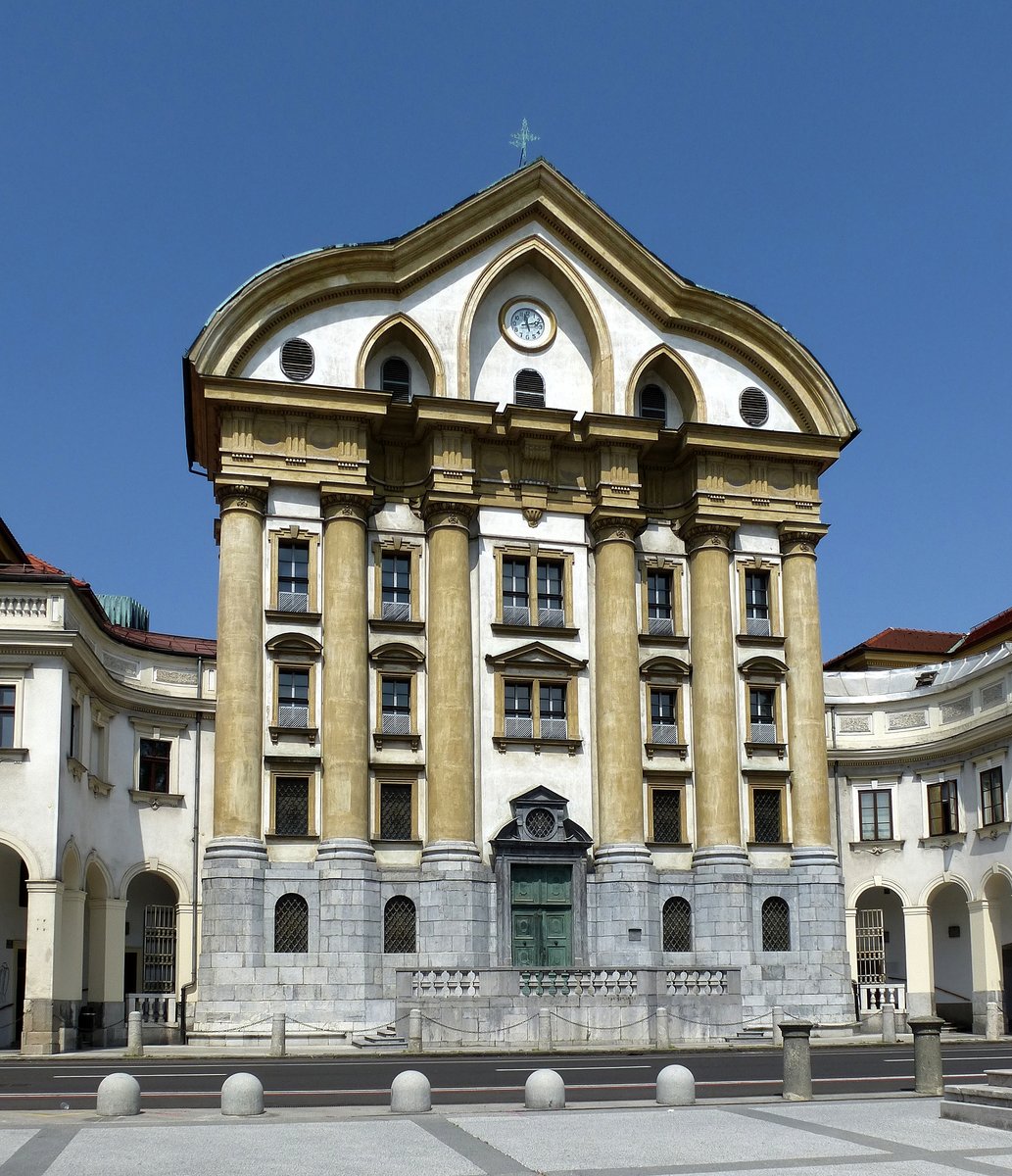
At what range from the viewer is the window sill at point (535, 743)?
49.5m

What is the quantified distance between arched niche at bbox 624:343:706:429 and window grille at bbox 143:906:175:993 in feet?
75.7

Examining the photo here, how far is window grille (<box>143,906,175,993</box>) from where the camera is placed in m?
51.2

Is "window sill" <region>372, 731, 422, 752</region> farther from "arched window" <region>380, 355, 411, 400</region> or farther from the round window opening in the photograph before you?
"arched window" <region>380, 355, 411, 400</region>

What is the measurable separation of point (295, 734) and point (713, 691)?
45.2 feet

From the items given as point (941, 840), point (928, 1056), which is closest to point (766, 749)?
point (941, 840)

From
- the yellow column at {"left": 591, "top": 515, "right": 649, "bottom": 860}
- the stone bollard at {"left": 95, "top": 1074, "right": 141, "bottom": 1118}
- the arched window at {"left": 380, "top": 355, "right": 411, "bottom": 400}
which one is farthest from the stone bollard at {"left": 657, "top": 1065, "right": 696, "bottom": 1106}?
the arched window at {"left": 380, "top": 355, "right": 411, "bottom": 400}

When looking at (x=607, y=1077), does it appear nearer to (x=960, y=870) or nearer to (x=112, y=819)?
(x=112, y=819)

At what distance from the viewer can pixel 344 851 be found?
46.5 meters

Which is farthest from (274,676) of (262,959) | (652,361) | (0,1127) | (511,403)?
(0,1127)

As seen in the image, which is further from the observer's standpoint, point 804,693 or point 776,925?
point 804,693

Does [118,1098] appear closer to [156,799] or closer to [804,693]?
[156,799]

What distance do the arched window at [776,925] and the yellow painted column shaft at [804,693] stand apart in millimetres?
2110

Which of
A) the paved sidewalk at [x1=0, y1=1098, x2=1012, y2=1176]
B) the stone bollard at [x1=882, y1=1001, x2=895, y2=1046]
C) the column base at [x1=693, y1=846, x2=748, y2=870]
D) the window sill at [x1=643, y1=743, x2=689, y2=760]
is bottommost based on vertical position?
the stone bollard at [x1=882, y1=1001, x2=895, y2=1046]

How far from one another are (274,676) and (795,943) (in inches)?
736
